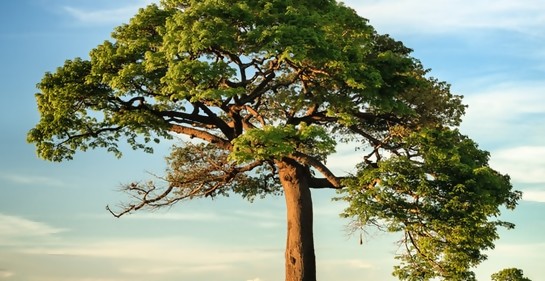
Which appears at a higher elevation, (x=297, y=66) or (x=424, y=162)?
(x=297, y=66)

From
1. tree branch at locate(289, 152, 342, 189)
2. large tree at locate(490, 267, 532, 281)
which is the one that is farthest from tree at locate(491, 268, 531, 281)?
tree branch at locate(289, 152, 342, 189)

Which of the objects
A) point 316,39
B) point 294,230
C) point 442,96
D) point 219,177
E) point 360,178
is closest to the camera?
point 316,39

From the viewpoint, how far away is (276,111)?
23422mm

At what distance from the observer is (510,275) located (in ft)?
77.6

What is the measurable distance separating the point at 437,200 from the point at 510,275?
5629 mm

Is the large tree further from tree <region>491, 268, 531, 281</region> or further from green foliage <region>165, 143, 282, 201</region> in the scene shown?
green foliage <region>165, 143, 282, 201</region>

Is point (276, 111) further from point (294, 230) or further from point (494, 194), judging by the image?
point (494, 194)

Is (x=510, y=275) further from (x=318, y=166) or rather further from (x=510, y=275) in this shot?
(x=318, y=166)

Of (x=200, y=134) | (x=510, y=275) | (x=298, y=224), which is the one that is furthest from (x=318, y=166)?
(x=510, y=275)

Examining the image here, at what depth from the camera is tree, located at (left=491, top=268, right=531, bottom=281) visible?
23625mm

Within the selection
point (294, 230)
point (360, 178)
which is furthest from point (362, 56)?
point (294, 230)

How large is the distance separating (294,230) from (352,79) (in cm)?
552

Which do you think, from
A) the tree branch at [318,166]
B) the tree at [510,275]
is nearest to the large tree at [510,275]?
the tree at [510,275]

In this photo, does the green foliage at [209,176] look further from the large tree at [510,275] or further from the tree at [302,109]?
the large tree at [510,275]
